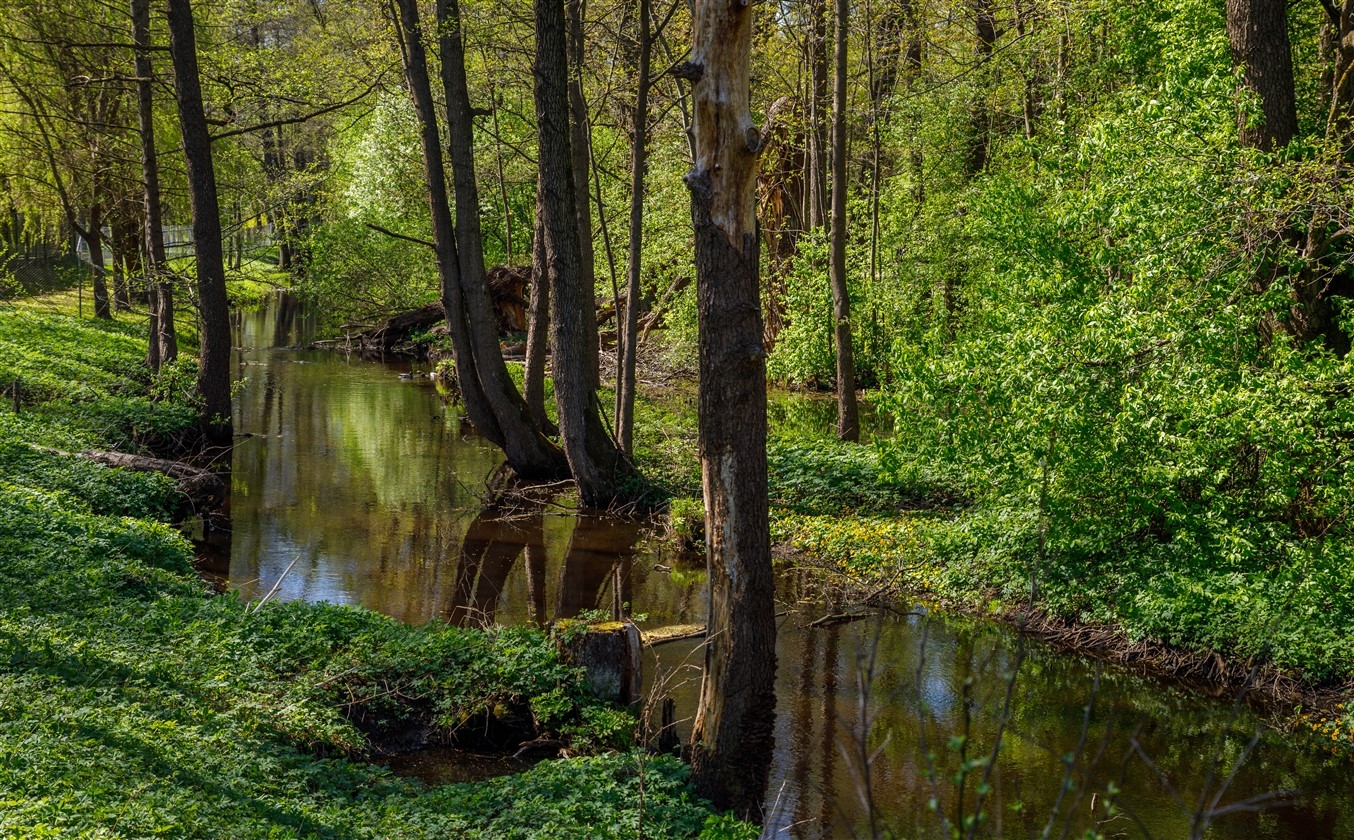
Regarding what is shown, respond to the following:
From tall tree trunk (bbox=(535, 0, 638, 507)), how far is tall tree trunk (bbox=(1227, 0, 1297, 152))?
27.5ft

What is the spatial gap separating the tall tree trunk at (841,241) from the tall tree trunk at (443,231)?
231 inches

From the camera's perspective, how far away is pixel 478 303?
57.6 ft

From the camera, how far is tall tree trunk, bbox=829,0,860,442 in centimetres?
1700

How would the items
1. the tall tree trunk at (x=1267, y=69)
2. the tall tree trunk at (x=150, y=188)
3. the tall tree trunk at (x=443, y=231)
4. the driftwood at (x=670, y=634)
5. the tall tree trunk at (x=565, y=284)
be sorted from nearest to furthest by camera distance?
the driftwood at (x=670, y=634) < the tall tree trunk at (x=1267, y=69) < the tall tree trunk at (x=565, y=284) < the tall tree trunk at (x=443, y=231) < the tall tree trunk at (x=150, y=188)

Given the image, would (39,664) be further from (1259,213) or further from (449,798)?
(1259,213)

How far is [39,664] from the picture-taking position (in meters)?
6.97

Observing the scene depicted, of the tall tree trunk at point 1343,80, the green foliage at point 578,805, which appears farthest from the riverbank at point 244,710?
the tall tree trunk at point 1343,80

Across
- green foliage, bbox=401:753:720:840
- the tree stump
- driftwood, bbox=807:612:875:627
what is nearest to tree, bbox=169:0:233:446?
driftwood, bbox=807:612:875:627

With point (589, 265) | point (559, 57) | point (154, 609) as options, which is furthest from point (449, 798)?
point (589, 265)

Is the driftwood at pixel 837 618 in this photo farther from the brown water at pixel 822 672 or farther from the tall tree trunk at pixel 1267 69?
the tall tree trunk at pixel 1267 69

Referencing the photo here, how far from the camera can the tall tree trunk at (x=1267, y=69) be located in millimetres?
11344

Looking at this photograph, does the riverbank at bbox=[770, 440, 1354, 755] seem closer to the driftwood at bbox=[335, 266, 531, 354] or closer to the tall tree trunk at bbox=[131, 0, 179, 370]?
the tall tree trunk at bbox=[131, 0, 179, 370]

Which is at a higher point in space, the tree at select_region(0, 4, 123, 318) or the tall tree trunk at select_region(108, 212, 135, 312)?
the tree at select_region(0, 4, 123, 318)

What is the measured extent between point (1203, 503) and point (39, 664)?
407 inches
